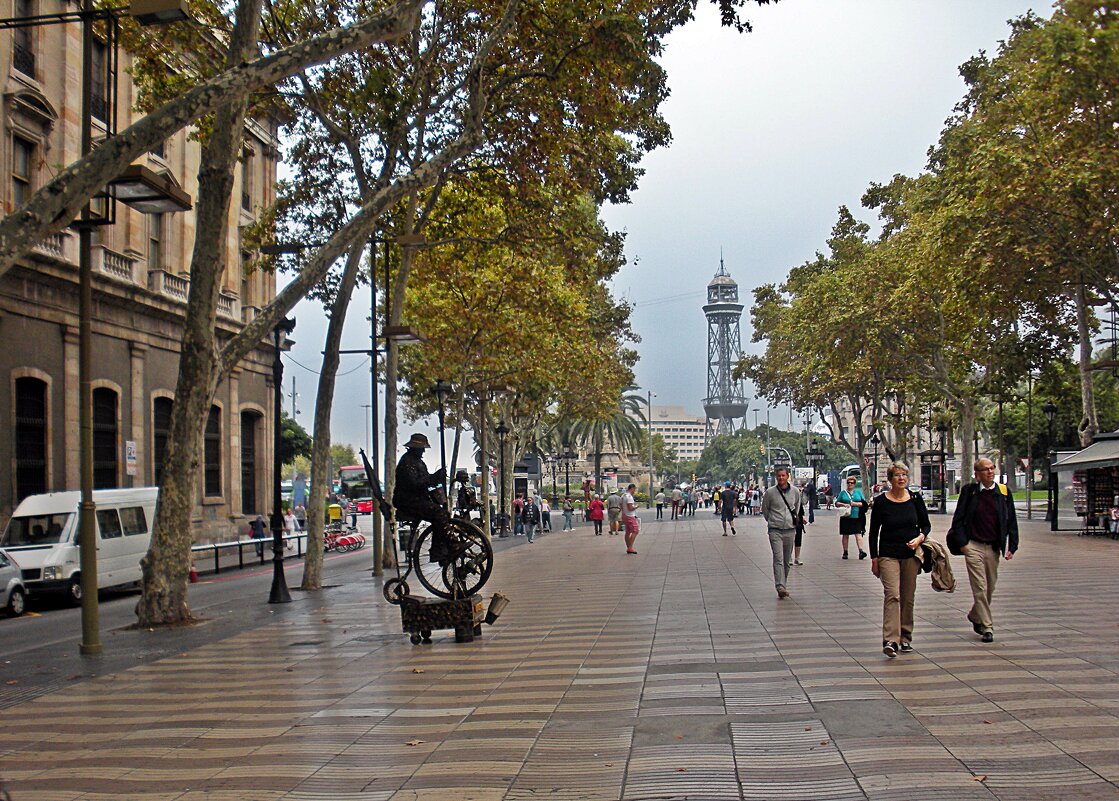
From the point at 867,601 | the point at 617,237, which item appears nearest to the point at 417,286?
the point at 617,237

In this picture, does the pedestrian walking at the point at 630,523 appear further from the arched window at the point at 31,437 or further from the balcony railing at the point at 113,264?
the balcony railing at the point at 113,264

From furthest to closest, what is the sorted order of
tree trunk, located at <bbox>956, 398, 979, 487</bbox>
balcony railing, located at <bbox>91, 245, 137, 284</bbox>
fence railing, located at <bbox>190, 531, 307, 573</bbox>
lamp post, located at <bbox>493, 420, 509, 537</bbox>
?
lamp post, located at <bbox>493, 420, 509, 537</bbox> → tree trunk, located at <bbox>956, 398, 979, 487</bbox> → balcony railing, located at <bbox>91, 245, 137, 284</bbox> → fence railing, located at <bbox>190, 531, 307, 573</bbox>

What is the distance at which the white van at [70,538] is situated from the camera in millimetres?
20094

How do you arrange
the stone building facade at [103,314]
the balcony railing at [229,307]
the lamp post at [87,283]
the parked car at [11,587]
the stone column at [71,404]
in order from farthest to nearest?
1. the balcony railing at [229,307]
2. the stone column at [71,404]
3. the stone building facade at [103,314]
4. the parked car at [11,587]
5. the lamp post at [87,283]

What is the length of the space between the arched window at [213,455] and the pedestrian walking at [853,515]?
A: 21.2 meters

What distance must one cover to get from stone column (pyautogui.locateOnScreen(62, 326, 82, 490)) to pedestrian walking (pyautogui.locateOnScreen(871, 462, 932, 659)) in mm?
22773

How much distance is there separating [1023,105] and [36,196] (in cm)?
2560

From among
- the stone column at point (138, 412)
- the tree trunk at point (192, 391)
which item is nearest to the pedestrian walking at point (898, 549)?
the tree trunk at point (192, 391)

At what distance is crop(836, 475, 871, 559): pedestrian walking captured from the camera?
60.3ft

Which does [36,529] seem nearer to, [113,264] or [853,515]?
[113,264]

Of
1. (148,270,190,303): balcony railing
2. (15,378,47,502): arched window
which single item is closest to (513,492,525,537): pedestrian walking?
(148,270,190,303): balcony railing

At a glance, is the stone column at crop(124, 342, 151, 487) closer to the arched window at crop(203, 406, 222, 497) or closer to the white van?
the arched window at crop(203, 406, 222, 497)

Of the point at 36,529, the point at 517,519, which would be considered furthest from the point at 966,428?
the point at 36,529

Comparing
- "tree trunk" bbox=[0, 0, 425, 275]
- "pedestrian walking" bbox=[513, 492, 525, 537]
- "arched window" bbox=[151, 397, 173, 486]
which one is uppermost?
"tree trunk" bbox=[0, 0, 425, 275]
